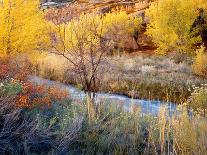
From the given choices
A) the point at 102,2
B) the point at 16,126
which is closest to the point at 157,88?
the point at 16,126

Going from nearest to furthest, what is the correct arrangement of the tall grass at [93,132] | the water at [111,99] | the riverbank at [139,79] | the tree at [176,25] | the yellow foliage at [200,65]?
the tall grass at [93,132]
the water at [111,99]
the riverbank at [139,79]
the yellow foliage at [200,65]
the tree at [176,25]

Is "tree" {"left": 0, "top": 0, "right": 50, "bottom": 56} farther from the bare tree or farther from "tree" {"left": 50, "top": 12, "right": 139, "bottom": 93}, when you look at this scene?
the bare tree

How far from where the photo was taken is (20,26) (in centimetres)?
1680

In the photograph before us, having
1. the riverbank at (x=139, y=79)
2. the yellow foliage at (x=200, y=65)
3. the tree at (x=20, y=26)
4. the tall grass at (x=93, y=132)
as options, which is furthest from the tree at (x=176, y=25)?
the tall grass at (x=93, y=132)

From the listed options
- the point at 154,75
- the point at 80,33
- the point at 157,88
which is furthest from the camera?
the point at 154,75

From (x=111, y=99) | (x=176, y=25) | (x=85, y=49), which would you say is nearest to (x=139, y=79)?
(x=176, y=25)

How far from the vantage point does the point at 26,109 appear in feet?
21.9

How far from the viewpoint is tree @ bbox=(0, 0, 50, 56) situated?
16.2m

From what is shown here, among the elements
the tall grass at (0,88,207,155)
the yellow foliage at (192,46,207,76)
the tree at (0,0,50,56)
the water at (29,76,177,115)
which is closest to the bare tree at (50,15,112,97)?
the water at (29,76,177,115)

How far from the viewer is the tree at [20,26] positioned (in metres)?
16.2

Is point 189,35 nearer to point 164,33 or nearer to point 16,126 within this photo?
point 164,33

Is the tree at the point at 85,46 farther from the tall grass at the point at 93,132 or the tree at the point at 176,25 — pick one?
the tree at the point at 176,25

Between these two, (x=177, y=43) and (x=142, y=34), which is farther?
(x=142, y=34)

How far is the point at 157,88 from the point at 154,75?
15.0 ft
